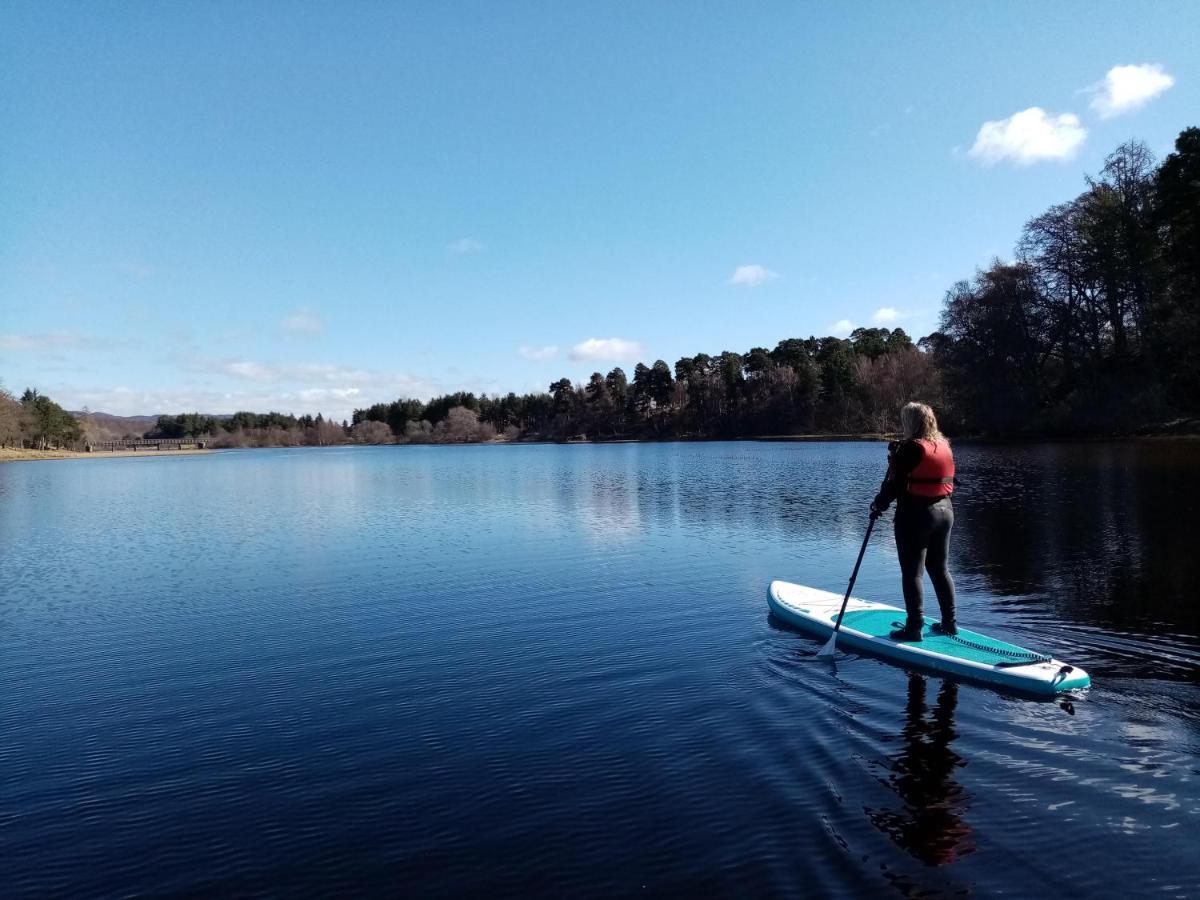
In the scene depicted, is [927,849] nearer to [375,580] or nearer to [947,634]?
[947,634]

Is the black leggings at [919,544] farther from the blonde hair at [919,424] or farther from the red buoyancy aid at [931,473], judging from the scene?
the blonde hair at [919,424]

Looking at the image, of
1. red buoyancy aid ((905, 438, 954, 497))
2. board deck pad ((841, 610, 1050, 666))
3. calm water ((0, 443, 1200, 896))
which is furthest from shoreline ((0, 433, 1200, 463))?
red buoyancy aid ((905, 438, 954, 497))

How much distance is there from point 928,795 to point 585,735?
2.89 m

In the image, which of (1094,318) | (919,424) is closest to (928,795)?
(919,424)

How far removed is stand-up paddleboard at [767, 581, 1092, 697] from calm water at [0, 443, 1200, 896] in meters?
0.26

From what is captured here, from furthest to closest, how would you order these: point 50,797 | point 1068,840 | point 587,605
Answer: point 587,605
point 50,797
point 1068,840

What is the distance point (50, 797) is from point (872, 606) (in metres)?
9.15

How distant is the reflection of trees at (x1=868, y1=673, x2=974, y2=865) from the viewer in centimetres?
484

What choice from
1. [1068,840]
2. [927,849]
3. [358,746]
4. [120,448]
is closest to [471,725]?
[358,746]

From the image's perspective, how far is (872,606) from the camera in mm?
10141

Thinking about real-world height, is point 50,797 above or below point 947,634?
below

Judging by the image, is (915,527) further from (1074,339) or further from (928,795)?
(1074,339)

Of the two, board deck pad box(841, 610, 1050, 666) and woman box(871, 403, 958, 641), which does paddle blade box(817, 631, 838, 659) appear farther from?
woman box(871, 403, 958, 641)

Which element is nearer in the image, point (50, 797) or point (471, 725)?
point (50, 797)
